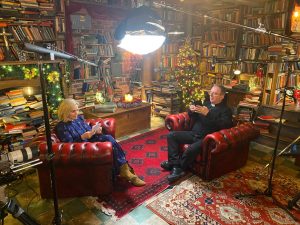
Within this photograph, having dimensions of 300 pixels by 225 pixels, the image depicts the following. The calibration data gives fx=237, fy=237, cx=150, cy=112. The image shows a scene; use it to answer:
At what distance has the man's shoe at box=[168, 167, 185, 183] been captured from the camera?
2866 mm

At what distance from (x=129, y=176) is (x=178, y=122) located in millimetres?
1069

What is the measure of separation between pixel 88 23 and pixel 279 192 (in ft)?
13.0

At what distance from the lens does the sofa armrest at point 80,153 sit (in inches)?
92.3

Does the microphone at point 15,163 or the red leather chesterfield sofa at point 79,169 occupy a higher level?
the microphone at point 15,163

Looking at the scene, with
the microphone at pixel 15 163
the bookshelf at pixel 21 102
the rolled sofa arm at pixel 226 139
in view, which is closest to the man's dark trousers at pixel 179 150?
the rolled sofa arm at pixel 226 139

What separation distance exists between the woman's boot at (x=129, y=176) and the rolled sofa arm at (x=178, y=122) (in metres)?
0.92

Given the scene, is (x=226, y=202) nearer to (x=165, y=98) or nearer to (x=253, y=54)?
(x=165, y=98)

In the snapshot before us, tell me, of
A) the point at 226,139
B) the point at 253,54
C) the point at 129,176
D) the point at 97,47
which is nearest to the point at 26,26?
the point at 97,47

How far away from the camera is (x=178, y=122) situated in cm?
336

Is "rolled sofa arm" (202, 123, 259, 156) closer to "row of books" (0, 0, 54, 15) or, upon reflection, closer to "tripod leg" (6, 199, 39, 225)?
"tripod leg" (6, 199, 39, 225)

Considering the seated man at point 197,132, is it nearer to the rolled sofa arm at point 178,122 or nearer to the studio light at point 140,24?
the rolled sofa arm at point 178,122

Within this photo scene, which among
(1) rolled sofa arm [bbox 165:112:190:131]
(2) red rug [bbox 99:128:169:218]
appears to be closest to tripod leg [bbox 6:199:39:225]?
(2) red rug [bbox 99:128:169:218]

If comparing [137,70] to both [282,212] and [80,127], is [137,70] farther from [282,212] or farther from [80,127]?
[282,212]

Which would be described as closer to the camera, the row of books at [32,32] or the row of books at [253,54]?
the row of books at [32,32]
